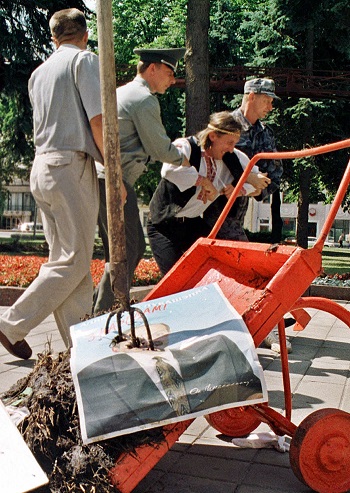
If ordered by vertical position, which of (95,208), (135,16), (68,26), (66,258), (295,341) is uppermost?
(135,16)

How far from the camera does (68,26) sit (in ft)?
14.9

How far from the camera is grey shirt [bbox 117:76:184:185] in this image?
14.8 ft

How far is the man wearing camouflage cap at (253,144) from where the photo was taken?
528cm

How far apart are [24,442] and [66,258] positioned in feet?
6.56

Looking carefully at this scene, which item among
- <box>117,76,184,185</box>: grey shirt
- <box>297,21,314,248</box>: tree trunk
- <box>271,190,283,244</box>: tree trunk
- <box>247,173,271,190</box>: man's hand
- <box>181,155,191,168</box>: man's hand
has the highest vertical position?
<box>117,76,184,185</box>: grey shirt

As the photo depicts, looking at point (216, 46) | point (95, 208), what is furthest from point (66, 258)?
point (216, 46)

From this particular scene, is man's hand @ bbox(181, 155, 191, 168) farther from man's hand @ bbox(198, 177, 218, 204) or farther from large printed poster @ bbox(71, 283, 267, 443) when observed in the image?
large printed poster @ bbox(71, 283, 267, 443)

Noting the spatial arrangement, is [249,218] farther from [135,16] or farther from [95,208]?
[95,208]

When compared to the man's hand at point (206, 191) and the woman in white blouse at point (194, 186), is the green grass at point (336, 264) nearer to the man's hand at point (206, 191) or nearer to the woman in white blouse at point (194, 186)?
the woman in white blouse at point (194, 186)

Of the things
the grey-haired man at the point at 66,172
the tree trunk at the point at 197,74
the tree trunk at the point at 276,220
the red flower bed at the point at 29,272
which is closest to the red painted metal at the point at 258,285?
the grey-haired man at the point at 66,172

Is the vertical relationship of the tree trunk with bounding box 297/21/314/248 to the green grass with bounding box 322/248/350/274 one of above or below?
above

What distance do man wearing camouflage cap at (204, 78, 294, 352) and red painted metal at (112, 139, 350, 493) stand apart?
175cm

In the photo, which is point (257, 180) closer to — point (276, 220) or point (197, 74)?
point (197, 74)

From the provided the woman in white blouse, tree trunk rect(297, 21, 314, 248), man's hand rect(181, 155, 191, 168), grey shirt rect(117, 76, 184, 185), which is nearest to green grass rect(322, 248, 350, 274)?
tree trunk rect(297, 21, 314, 248)
